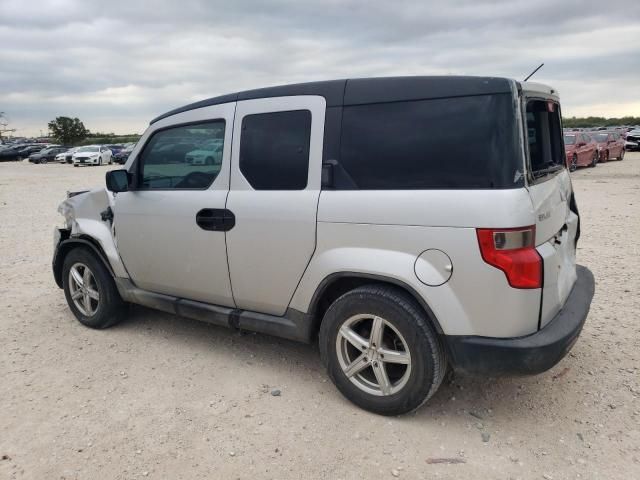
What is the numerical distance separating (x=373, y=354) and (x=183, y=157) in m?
2.07

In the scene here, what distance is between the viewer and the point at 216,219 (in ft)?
11.7

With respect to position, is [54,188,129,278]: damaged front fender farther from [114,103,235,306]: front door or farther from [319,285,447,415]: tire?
[319,285,447,415]: tire

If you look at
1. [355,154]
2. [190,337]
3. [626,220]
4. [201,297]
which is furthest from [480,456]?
[626,220]

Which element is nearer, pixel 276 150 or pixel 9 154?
pixel 276 150

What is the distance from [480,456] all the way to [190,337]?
2.61 m

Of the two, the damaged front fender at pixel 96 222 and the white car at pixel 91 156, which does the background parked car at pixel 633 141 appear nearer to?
the white car at pixel 91 156

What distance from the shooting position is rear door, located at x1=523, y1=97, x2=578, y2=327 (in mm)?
2729

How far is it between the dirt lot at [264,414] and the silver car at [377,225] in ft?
1.09

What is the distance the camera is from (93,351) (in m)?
4.18

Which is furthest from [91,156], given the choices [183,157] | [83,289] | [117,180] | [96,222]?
[183,157]

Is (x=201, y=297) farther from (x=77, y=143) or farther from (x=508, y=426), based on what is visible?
(x=77, y=143)

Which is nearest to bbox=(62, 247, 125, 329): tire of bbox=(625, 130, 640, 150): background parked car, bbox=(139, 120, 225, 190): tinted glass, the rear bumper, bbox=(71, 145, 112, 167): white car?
bbox=(139, 120, 225, 190): tinted glass

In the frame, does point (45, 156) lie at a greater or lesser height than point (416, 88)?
greater

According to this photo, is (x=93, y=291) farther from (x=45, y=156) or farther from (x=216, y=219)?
(x=45, y=156)
